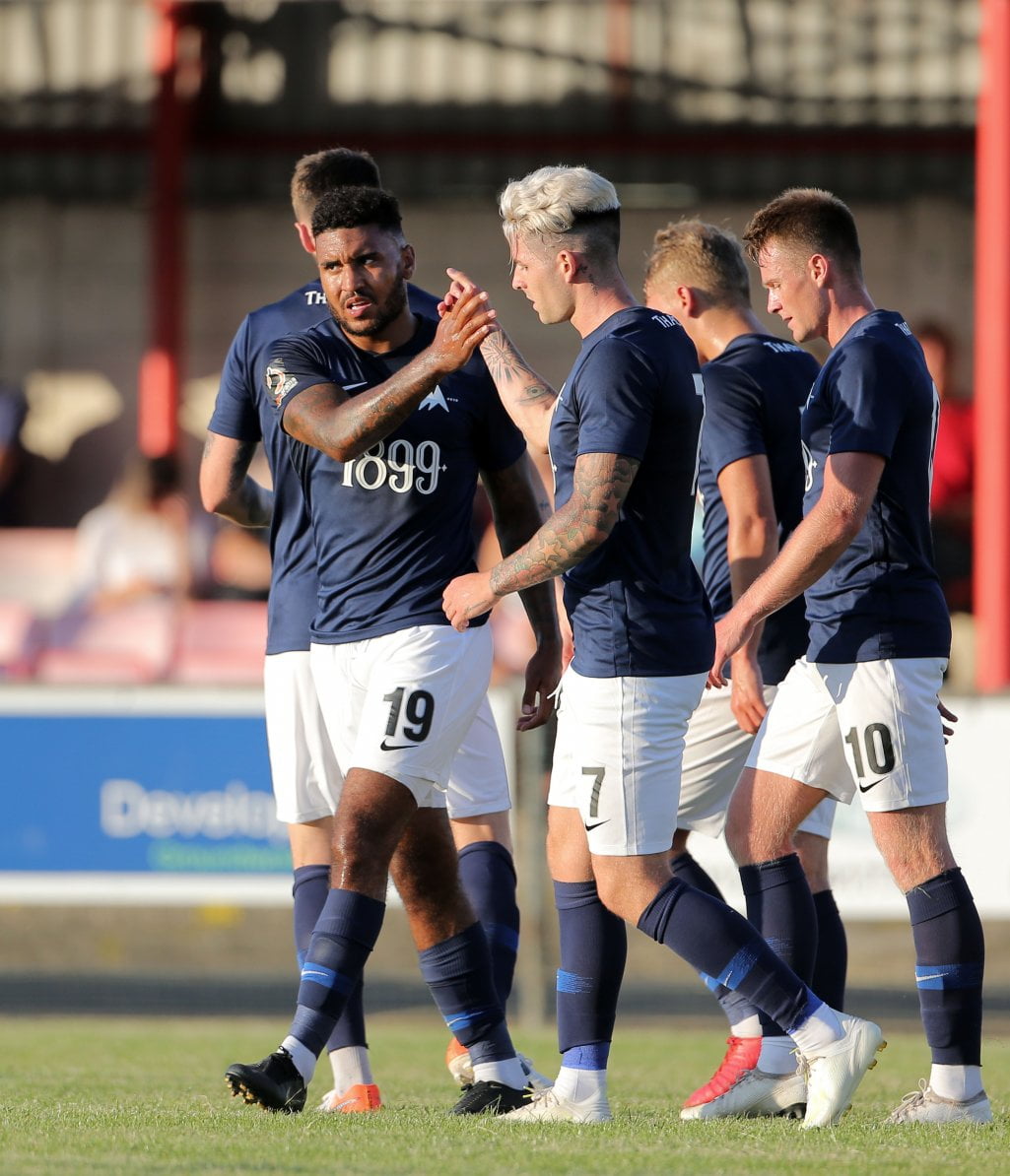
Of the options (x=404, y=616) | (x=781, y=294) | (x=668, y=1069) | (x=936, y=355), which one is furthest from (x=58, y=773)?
(x=936, y=355)

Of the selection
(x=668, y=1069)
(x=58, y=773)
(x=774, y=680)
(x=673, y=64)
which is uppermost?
(x=673, y=64)

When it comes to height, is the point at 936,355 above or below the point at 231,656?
above

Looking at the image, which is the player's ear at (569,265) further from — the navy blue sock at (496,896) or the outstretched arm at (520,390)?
the navy blue sock at (496,896)

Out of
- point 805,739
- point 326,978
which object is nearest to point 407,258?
point 805,739

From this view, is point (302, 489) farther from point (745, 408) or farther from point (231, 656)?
point (231, 656)

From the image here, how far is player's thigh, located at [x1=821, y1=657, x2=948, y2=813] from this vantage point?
16.7 feet

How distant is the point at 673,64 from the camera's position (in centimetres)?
1677

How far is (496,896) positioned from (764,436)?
1.51m

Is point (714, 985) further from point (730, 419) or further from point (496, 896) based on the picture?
point (730, 419)

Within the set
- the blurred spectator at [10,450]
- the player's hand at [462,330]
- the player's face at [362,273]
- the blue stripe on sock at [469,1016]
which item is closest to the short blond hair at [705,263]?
the player's face at [362,273]

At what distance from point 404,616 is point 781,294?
1.29 m

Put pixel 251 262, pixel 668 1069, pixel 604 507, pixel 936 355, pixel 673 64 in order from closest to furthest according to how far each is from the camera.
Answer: pixel 604 507
pixel 668 1069
pixel 936 355
pixel 673 64
pixel 251 262

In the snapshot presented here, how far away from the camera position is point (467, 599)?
498 cm

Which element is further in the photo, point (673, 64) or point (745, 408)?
point (673, 64)
